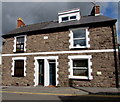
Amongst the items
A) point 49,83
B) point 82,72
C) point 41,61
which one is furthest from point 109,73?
point 41,61

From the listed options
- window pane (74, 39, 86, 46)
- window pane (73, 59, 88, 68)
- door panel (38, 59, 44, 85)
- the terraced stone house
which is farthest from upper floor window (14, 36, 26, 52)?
window pane (73, 59, 88, 68)

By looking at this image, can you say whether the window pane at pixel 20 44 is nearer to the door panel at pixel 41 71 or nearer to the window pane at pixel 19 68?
the window pane at pixel 19 68

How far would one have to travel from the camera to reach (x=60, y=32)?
9844mm

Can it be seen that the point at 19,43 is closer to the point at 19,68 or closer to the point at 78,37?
the point at 19,68

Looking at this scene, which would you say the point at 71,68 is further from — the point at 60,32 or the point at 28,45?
the point at 28,45

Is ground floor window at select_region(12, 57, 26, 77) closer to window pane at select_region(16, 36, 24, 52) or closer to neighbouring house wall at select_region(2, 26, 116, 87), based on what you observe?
neighbouring house wall at select_region(2, 26, 116, 87)

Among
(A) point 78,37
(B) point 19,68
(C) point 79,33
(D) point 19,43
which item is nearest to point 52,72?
(B) point 19,68

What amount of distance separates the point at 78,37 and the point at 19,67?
7.08 metres

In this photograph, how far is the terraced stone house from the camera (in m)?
8.30

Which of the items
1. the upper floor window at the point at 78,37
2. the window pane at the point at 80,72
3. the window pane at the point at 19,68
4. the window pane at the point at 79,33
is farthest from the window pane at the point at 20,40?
the window pane at the point at 80,72

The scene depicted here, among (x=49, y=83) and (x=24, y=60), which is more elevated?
(x=24, y=60)

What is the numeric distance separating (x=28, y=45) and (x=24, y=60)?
65.4 inches

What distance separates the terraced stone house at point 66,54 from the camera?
8305 mm

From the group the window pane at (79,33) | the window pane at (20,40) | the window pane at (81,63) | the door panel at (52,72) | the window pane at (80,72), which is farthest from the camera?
the window pane at (20,40)
